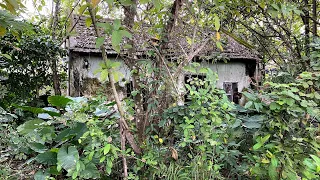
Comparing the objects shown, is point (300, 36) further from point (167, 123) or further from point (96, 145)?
point (96, 145)

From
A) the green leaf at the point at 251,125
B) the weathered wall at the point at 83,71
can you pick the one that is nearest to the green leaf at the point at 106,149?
the green leaf at the point at 251,125

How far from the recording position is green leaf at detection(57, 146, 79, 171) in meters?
2.20

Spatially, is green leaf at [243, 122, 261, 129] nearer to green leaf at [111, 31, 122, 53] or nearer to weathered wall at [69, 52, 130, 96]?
green leaf at [111, 31, 122, 53]

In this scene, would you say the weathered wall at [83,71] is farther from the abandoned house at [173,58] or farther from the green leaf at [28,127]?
the green leaf at [28,127]

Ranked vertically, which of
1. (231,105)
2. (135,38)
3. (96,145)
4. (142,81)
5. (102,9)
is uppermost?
(102,9)

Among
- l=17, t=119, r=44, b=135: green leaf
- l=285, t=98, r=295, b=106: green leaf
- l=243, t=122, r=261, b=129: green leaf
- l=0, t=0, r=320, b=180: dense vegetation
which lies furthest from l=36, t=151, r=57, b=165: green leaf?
l=285, t=98, r=295, b=106: green leaf

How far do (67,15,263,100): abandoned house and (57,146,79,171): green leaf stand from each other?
86 centimetres

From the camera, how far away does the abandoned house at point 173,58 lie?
7.86ft

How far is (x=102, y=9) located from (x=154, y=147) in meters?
1.44

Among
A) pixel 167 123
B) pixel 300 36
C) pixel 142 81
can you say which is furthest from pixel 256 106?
pixel 300 36

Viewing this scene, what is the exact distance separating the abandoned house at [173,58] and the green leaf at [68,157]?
0.86 metres

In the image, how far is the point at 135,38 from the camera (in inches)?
90.9

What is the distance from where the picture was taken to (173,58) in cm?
236

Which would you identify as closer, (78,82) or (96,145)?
(96,145)
